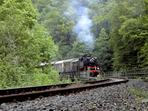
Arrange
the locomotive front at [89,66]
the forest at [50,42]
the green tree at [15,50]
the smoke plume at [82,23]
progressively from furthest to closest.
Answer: the smoke plume at [82,23], the locomotive front at [89,66], the forest at [50,42], the green tree at [15,50]

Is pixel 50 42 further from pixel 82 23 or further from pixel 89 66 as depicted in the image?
pixel 82 23

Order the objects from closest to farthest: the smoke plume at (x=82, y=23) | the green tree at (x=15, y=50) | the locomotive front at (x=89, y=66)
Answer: the green tree at (x=15, y=50)
the locomotive front at (x=89, y=66)
the smoke plume at (x=82, y=23)

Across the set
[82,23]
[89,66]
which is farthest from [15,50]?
[82,23]

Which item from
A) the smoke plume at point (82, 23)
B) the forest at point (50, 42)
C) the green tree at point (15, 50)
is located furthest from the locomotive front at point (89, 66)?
the smoke plume at point (82, 23)

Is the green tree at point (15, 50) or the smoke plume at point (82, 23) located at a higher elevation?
the smoke plume at point (82, 23)

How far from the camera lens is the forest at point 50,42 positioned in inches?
761

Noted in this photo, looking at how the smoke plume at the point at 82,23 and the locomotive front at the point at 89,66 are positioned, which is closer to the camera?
the locomotive front at the point at 89,66

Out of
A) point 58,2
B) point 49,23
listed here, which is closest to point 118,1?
point 49,23

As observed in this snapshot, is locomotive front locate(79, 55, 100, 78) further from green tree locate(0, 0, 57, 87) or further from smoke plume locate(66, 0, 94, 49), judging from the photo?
smoke plume locate(66, 0, 94, 49)

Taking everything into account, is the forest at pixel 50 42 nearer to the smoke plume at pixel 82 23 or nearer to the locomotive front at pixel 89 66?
the smoke plume at pixel 82 23

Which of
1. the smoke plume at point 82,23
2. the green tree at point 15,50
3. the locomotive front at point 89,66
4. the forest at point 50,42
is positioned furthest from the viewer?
the smoke plume at point 82,23

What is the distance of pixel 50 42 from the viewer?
2755 cm

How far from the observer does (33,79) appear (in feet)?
64.6

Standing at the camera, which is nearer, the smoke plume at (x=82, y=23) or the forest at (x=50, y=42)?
the forest at (x=50, y=42)
